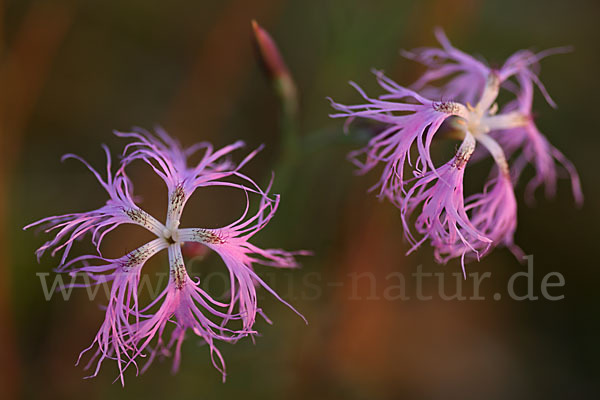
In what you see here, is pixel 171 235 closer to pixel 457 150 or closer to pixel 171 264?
pixel 171 264

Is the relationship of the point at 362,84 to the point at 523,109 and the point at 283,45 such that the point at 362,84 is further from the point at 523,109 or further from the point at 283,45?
the point at 523,109

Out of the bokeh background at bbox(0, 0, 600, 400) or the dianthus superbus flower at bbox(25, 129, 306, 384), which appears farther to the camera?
the bokeh background at bbox(0, 0, 600, 400)

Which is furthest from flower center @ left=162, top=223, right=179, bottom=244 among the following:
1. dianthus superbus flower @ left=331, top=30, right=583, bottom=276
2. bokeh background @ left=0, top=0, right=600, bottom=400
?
bokeh background @ left=0, top=0, right=600, bottom=400

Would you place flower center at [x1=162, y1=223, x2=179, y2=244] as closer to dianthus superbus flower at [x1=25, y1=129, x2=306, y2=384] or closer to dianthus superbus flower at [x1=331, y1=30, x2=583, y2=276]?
dianthus superbus flower at [x1=25, y1=129, x2=306, y2=384]

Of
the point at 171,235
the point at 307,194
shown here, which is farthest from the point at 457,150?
the point at 307,194

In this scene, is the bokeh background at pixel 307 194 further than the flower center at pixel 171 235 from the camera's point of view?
Yes

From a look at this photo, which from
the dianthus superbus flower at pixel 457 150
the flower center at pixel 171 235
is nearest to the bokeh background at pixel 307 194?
the dianthus superbus flower at pixel 457 150

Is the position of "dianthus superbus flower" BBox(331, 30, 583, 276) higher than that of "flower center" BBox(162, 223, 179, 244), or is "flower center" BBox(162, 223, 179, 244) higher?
"dianthus superbus flower" BBox(331, 30, 583, 276)

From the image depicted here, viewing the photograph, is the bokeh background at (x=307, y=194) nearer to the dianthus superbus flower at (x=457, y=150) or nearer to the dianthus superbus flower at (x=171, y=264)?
the dianthus superbus flower at (x=457, y=150)

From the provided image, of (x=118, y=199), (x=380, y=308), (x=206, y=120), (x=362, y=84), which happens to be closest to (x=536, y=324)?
(x=380, y=308)

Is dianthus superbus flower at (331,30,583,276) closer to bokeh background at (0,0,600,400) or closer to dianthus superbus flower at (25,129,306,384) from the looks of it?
dianthus superbus flower at (25,129,306,384)
